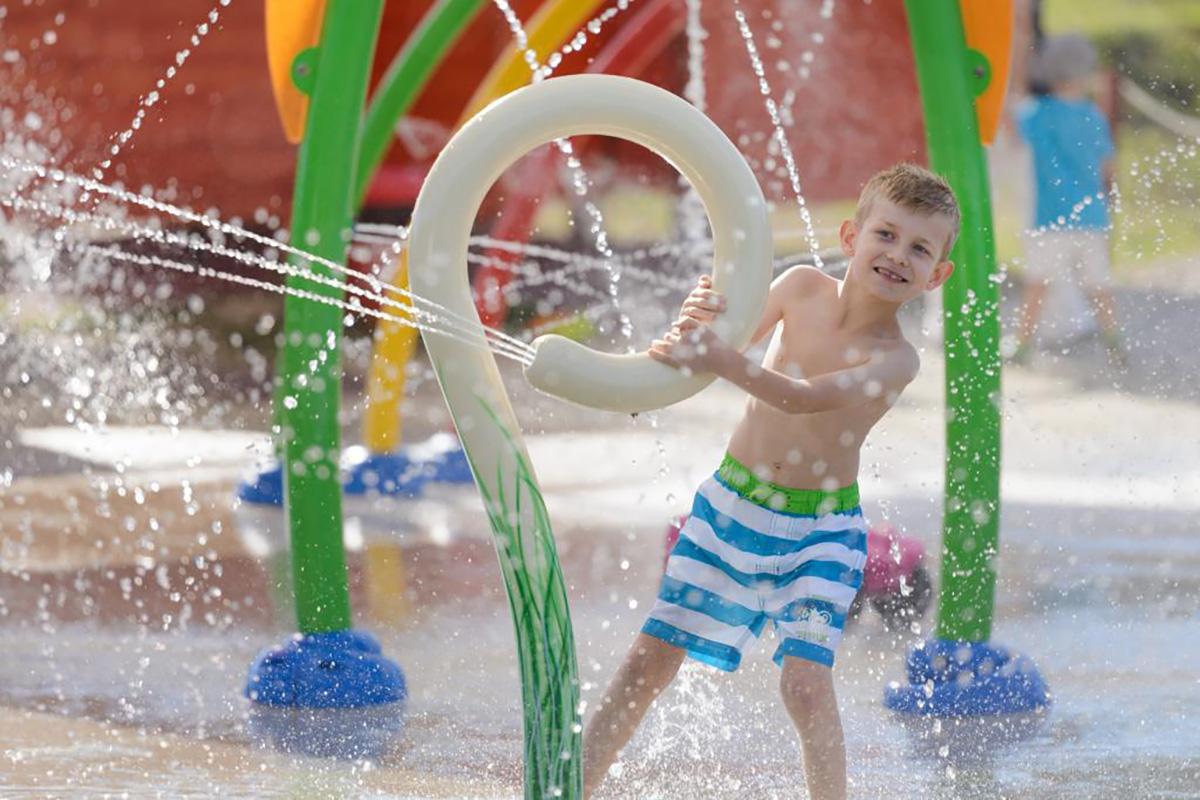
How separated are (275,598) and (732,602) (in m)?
1.96

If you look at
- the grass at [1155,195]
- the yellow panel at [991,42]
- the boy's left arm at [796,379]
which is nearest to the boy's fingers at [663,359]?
the boy's left arm at [796,379]

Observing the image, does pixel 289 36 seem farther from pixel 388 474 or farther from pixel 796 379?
pixel 388 474

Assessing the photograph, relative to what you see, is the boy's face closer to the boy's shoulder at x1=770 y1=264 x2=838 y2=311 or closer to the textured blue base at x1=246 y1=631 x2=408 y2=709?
the boy's shoulder at x1=770 y1=264 x2=838 y2=311

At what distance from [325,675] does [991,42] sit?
1829 mm

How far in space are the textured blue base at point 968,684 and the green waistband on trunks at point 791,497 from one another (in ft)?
2.87

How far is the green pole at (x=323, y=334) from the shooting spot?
3.80 metres

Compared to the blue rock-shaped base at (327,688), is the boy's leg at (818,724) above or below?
below

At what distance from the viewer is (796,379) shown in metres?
2.92

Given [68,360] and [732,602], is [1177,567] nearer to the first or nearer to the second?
[732,602]

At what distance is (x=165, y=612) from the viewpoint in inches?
179

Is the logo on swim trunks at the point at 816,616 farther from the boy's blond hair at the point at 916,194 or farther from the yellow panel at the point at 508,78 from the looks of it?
the yellow panel at the point at 508,78

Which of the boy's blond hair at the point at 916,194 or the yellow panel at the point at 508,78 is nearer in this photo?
the boy's blond hair at the point at 916,194

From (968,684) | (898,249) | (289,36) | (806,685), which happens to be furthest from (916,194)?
(289,36)

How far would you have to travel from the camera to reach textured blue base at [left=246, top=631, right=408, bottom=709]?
3766 mm
